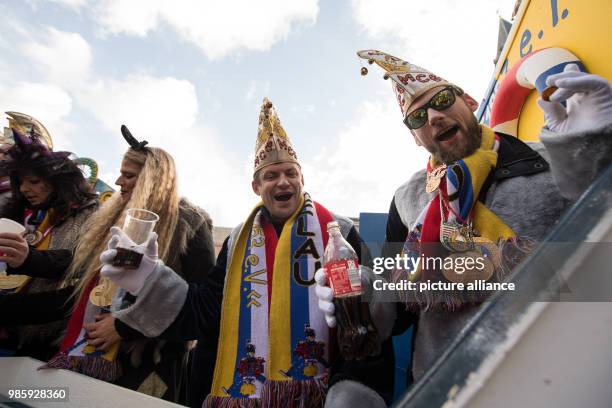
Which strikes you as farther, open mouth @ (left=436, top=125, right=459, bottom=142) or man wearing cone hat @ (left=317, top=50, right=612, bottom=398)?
open mouth @ (left=436, top=125, right=459, bottom=142)

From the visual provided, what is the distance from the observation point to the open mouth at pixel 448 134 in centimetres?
157

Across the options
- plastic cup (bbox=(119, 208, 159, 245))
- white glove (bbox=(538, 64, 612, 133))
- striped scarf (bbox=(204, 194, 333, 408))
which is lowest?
striped scarf (bbox=(204, 194, 333, 408))

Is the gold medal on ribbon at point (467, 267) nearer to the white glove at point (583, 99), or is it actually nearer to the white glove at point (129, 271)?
the white glove at point (583, 99)

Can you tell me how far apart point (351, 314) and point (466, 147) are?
92cm

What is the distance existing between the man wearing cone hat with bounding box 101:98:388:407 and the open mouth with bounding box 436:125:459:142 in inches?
26.2

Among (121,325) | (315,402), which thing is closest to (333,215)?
(315,402)

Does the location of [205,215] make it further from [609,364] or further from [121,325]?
[609,364]

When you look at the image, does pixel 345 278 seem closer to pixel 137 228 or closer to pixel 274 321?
pixel 274 321

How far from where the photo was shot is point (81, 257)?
210 centimetres

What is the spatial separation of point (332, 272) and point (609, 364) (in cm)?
86

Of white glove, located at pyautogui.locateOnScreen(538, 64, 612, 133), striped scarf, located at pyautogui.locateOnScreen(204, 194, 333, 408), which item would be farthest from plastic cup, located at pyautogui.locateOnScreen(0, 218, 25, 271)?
white glove, located at pyautogui.locateOnScreen(538, 64, 612, 133)

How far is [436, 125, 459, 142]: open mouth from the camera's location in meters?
1.57

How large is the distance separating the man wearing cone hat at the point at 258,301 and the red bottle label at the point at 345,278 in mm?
508

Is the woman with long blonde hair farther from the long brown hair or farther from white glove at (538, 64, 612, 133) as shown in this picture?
white glove at (538, 64, 612, 133)
